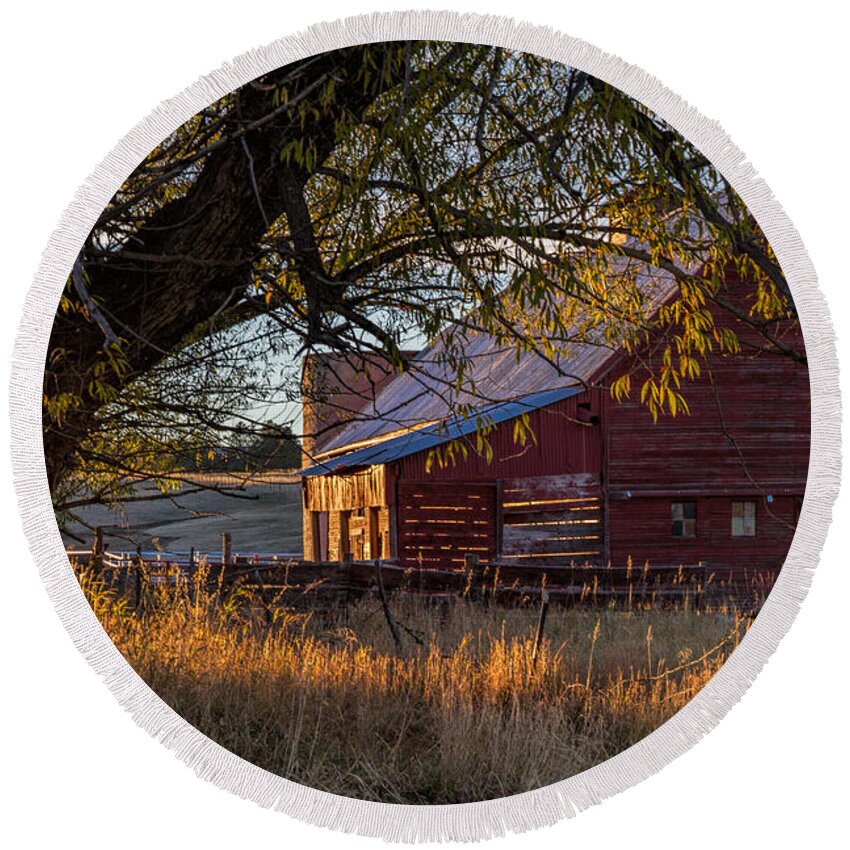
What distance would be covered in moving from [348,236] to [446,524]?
1.23m

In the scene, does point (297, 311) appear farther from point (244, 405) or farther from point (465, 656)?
point (465, 656)

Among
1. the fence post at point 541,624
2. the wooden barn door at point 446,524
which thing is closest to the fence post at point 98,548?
the wooden barn door at point 446,524

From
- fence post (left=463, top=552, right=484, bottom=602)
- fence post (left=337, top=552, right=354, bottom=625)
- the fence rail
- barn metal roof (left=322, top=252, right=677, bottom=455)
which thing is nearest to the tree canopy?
barn metal roof (left=322, top=252, right=677, bottom=455)

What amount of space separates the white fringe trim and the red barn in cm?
11

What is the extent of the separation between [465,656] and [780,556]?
1.11 metres

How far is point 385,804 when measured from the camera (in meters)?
3.32

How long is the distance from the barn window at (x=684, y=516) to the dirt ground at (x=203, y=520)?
4.59 feet

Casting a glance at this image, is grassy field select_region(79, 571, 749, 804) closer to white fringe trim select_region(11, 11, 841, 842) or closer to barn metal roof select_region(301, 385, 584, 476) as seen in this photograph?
white fringe trim select_region(11, 11, 841, 842)

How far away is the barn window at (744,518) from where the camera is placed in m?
3.74

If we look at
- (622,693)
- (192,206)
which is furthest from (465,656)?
(192,206)

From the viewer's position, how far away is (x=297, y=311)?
11.7ft

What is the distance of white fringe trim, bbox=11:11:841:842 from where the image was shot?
334 cm

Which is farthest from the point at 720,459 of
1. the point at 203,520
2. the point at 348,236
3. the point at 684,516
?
the point at 203,520

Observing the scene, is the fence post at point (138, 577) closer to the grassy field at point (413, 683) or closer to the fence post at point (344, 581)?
the grassy field at point (413, 683)
